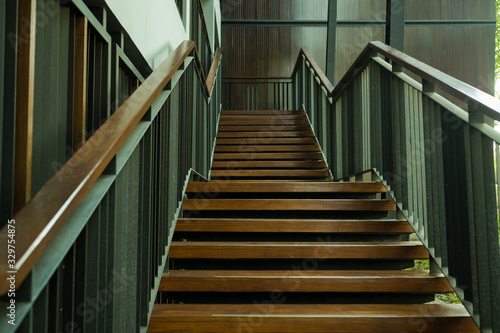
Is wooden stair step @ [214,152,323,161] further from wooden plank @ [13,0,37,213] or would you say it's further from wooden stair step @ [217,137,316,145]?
wooden plank @ [13,0,37,213]

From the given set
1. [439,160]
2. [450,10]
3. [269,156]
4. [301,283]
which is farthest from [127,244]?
[450,10]

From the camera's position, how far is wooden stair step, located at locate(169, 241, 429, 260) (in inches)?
82.7

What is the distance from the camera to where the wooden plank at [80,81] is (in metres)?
1.71

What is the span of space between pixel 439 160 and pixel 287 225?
0.85 m

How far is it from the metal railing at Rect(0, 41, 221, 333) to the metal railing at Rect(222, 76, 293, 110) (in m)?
6.33

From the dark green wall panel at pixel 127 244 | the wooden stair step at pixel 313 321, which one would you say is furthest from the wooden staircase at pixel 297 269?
the dark green wall panel at pixel 127 244

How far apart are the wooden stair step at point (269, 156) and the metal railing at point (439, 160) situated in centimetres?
128

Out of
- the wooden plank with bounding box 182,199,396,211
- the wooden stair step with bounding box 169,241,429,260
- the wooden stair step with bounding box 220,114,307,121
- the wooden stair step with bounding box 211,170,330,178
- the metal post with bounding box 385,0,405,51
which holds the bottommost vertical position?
the wooden stair step with bounding box 169,241,429,260

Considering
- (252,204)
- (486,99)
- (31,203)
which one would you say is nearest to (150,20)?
(252,204)

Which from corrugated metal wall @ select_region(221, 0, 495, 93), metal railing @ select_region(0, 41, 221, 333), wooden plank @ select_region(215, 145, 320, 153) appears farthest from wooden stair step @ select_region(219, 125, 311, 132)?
metal railing @ select_region(0, 41, 221, 333)

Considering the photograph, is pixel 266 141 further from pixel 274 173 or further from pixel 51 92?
pixel 51 92

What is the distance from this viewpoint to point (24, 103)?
1268 millimetres

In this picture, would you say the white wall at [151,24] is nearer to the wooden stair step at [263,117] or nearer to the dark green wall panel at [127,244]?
the dark green wall panel at [127,244]

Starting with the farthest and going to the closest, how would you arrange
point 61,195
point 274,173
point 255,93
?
point 255,93, point 274,173, point 61,195
